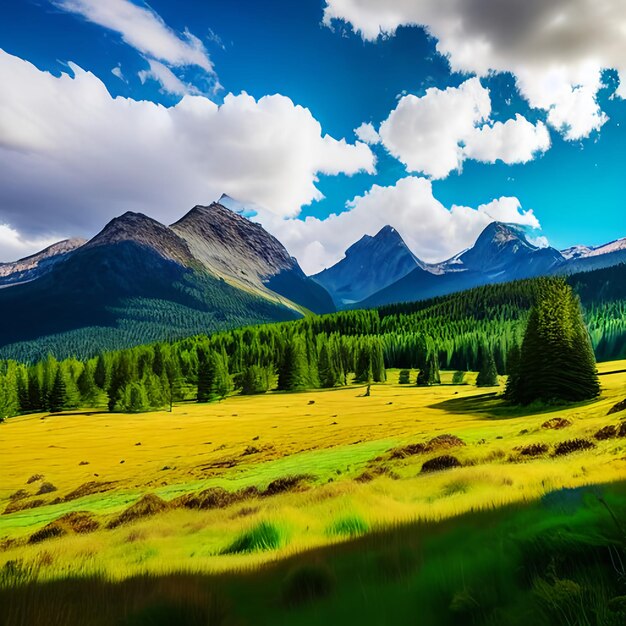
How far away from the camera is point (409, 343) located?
171875mm

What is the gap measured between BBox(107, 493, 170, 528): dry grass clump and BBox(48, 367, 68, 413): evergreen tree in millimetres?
102640

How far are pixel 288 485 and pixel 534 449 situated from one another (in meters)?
8.96

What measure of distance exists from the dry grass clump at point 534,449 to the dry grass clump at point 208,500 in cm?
1037

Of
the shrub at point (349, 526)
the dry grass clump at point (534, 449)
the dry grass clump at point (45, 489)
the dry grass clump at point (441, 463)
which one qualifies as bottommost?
the dry grass clump at point (45, 489)

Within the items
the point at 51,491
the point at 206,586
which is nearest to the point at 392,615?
the point at 206,586

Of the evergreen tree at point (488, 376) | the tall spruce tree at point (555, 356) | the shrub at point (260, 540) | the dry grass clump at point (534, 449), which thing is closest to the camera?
the shrub at point (260, 540)

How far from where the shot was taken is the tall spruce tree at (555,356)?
35.8 metres

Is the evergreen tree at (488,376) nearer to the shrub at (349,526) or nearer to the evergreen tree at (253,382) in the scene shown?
the evergreen tree at (253,382)

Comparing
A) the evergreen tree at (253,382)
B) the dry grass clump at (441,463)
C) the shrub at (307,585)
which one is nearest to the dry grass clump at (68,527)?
the dry grass clump at (441,463)

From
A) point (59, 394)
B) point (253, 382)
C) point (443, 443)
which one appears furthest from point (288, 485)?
point (59, 394)

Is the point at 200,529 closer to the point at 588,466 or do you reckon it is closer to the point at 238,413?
the point at 588,466

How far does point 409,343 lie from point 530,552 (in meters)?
172

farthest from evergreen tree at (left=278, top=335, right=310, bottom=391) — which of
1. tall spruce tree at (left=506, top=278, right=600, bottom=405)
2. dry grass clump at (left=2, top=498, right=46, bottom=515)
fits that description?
dry grass clump at (left=2, top=498, right=46, bottom=515)

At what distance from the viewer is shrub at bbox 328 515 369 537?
6.83 metres
